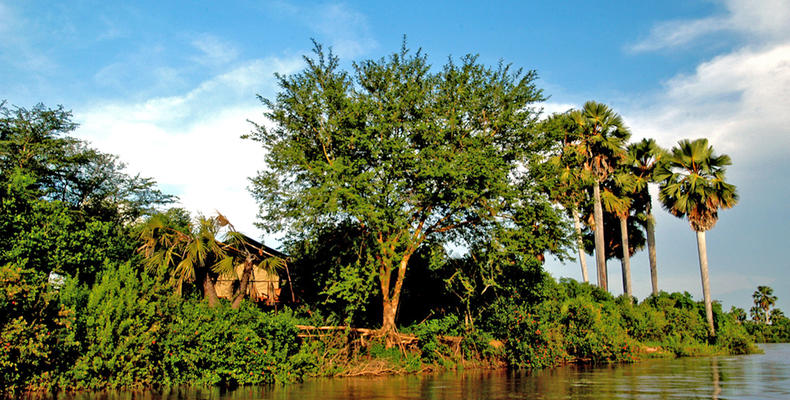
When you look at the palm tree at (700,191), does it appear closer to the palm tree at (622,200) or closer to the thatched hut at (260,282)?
the palm tree at (622,200)

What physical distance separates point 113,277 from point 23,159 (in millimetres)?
16084

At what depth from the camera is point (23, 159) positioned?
27.4 m

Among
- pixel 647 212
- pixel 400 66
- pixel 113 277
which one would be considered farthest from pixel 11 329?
pixel 647 212

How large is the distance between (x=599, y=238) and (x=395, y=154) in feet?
67.2

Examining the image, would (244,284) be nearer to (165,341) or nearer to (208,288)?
(208,288)

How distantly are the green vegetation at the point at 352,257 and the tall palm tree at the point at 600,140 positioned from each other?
39.7 ft

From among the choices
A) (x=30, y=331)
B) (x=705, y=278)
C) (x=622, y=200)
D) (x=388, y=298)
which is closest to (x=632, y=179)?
(x=622, y=200)

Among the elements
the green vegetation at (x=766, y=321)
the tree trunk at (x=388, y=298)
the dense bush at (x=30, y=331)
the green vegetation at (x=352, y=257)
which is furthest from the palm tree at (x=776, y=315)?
the dense bush at (x=30, y=331)

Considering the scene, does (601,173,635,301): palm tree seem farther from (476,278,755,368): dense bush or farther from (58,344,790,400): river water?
(58,344,790,400): river water

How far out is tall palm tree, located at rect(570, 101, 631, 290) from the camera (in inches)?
1430

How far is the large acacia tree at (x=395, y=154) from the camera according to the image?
19.9m

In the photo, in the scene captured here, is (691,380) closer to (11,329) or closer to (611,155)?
(11,329)

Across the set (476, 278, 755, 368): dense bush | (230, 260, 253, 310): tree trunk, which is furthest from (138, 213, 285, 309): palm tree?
(476, 278, 755, 368): dense bush

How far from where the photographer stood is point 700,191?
3347 cm
